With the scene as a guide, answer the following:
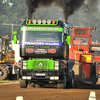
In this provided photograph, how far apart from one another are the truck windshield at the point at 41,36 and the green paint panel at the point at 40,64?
3.28ft

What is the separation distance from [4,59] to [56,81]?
7197 mm

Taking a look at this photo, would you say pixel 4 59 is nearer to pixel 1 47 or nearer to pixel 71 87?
pixel 1 47

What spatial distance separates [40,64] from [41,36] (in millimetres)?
1341

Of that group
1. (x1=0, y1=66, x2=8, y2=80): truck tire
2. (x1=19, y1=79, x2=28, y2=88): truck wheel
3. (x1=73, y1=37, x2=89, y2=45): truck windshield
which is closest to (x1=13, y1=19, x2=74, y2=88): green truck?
(x1=19, y1=79, x2=28, y2=88): truck wheel

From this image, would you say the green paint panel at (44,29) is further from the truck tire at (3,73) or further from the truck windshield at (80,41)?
the truck windshield at (80,41)

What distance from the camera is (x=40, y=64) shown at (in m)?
15.5

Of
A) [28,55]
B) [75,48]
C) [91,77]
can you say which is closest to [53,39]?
[28,55]

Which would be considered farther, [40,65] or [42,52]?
[42,52]

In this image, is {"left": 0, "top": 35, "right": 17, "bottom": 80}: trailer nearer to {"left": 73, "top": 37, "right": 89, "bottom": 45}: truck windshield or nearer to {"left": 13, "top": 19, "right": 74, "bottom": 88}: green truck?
{"left": 13, "top": 19, "right": 74, "bottom": 88}: green truck

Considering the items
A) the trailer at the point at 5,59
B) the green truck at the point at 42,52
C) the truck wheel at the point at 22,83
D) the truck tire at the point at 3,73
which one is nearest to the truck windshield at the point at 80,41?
the trailer at the point at 5,59

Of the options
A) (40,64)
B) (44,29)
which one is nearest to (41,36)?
(44,29)

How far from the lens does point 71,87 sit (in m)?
17.3

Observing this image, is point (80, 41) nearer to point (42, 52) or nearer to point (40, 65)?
point (42, 52)

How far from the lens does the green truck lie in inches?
611
